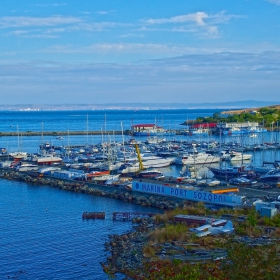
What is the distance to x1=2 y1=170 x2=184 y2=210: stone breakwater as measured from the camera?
810 inches

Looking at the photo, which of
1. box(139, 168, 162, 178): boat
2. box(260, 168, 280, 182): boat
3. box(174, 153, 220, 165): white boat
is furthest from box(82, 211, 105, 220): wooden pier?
box(174, 153, 220, 165): white boat

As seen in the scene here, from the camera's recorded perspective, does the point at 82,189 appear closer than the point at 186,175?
Yes

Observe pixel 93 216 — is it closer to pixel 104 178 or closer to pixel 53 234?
pixel 53 234

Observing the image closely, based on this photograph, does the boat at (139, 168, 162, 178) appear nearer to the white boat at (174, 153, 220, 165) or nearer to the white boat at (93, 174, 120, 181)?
the white boat at (93, 174, 120, 181)

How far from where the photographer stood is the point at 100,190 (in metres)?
24.1

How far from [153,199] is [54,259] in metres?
7.57

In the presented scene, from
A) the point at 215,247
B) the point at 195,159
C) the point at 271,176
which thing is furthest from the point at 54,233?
the point at 195,159

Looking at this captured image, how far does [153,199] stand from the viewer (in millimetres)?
21125

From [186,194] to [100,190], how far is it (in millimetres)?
4803

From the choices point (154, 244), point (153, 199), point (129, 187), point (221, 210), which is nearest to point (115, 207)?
point (153, 199)

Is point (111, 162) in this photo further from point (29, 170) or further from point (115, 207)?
point (115, 207)

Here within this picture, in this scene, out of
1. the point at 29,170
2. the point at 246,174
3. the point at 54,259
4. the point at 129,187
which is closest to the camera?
the point at 54,259

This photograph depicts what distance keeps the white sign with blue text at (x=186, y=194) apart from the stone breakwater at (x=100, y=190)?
378 millimetres

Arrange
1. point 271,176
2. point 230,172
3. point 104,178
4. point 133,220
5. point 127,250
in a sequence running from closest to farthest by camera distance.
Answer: point 127,250 → point 133,220 → point 271,176 → point 104,178 → point 230,172
